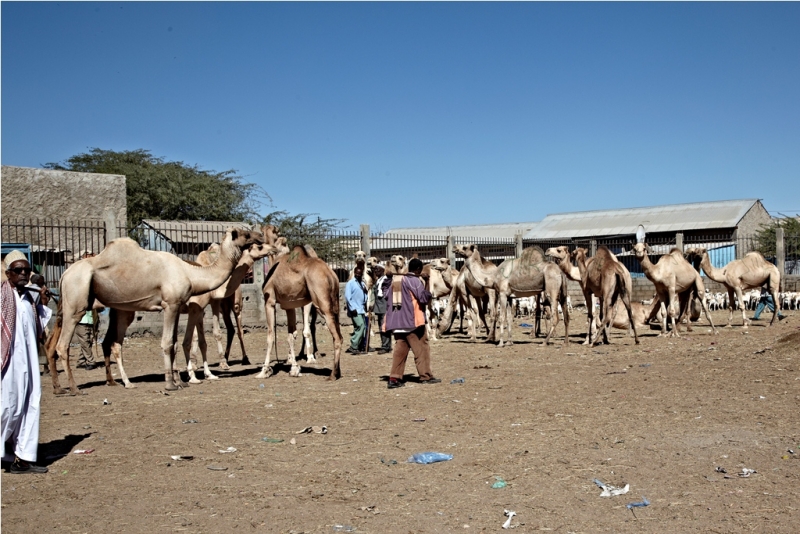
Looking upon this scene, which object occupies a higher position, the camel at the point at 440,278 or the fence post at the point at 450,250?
the fence post at the point at 450,250

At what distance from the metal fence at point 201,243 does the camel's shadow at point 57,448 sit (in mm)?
7578

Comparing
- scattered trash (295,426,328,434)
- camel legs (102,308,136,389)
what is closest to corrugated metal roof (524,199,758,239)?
camel legs (102,308,136,389)

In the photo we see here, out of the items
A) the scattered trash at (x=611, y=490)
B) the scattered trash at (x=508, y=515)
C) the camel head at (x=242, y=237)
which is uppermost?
the camel head at (x=242, y=237)

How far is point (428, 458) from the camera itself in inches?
284

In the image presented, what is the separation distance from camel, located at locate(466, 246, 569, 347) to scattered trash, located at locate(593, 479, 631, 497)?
36.5 ft

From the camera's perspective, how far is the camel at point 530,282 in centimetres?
1753

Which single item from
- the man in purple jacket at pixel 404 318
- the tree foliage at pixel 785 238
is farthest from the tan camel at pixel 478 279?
the tree foliage at pixel 785 238

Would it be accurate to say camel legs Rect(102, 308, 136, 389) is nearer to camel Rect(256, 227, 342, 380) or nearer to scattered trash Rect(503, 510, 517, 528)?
camel Rect(256, 227, 342, 380)

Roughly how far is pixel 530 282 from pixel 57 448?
11903 millimetres

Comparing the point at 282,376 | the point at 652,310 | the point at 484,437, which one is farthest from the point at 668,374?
the point at 652,310

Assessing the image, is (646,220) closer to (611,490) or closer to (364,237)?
(364,237)

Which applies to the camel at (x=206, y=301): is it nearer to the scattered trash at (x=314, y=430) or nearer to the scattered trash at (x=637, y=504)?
the scattered trash at (x=314, y=430)

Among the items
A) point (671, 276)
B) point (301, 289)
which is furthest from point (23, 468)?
Result: point (671, 276)

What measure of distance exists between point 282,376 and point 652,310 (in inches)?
487
